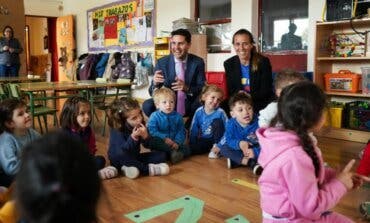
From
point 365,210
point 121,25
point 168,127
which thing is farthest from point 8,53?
point 365,210

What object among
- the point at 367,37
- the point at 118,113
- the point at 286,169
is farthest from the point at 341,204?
the point at 367,37

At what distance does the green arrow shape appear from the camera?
5.93 feet

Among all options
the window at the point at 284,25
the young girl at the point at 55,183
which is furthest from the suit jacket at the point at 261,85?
the young girl at the point at 55,183

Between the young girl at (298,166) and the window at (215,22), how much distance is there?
13.3ft

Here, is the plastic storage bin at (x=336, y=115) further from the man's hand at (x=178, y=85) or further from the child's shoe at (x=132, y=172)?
the child's shoe at (x=132, y=172)

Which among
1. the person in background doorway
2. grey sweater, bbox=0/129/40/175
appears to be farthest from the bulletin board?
grey sweater, bbox=0/129/40/175

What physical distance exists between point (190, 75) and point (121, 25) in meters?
4.06

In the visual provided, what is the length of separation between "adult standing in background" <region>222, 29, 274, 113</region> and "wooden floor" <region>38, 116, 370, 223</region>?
65 centimetres

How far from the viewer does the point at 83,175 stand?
1.97ft

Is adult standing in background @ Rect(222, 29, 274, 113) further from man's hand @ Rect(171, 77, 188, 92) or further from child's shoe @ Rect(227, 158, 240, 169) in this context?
child's shoe @ Rect(227, 158, 240, 169)

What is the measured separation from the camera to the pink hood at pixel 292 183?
1.07 m

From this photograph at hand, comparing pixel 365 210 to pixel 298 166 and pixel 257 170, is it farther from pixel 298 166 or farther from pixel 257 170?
pixel 298 166

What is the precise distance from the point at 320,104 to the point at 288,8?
11.9ft

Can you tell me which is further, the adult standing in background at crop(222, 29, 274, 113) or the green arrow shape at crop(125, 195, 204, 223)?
the adult standing in background at crop(222, 29, 274, 113)
